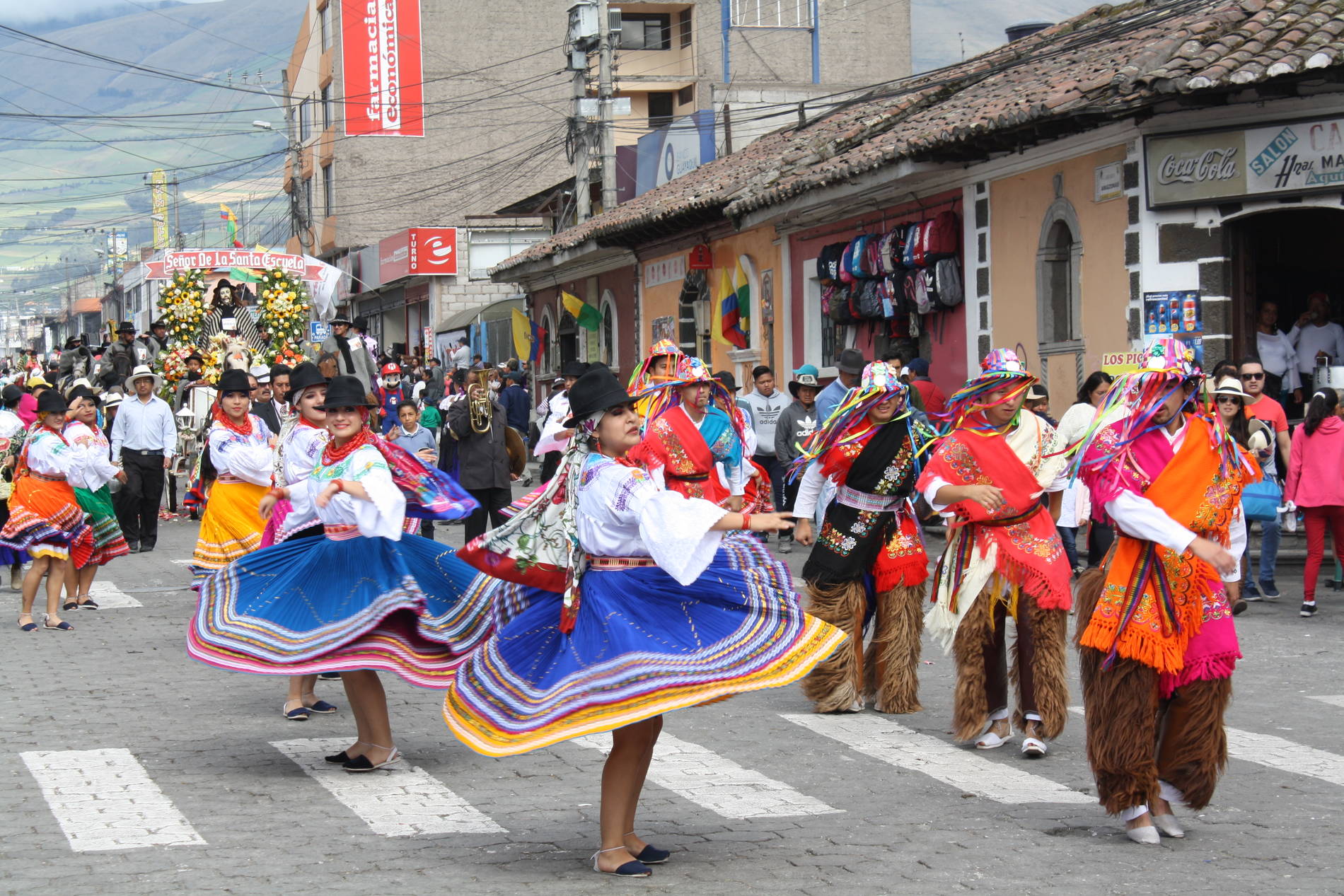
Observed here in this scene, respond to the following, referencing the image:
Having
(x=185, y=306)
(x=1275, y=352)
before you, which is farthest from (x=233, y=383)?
(x=185, y=306)

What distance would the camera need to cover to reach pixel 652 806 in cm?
698

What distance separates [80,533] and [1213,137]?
1018 cm

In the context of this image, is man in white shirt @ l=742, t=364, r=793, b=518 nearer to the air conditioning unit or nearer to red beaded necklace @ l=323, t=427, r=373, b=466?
red beaded necklace @ l=323, t=427, r=373, b=466

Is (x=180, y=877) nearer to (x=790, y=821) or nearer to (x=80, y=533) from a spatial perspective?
(x=790, y=821)

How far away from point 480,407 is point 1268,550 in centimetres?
669

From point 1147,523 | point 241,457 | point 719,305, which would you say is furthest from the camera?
point 719,305

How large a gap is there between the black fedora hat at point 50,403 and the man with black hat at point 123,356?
1032 centimetres

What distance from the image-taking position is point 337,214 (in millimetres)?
54344

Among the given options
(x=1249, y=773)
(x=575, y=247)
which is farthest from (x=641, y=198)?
(x=1249, y=773)

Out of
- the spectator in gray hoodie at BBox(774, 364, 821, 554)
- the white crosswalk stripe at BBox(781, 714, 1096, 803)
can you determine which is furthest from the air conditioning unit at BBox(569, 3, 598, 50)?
the white crosswalk stripe at BBox(781, 714, 1096, 803)

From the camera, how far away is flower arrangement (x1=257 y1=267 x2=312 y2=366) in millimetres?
21375

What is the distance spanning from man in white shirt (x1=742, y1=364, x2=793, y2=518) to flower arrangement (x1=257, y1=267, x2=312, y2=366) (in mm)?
5917

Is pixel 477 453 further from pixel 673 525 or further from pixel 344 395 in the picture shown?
pixel 673 525

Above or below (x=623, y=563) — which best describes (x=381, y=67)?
above
